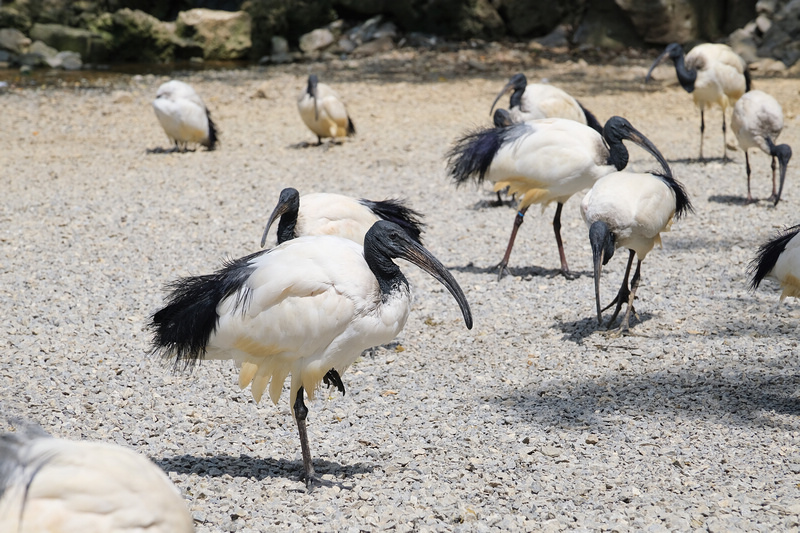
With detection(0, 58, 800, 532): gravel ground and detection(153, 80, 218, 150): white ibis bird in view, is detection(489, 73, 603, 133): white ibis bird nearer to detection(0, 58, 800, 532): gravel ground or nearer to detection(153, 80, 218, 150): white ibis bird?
detection(0, 58, 800, 532): gravel ground

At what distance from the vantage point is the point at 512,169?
22.7 feet

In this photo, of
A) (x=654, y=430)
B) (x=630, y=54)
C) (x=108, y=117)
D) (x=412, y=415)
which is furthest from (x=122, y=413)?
(x=630, y=54)

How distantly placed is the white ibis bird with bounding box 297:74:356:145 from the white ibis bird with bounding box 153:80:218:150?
138 cm

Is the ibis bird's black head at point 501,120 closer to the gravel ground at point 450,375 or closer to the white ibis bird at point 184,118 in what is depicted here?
the gravel ground at point 450,375

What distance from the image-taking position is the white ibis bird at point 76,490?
2182 millimetres

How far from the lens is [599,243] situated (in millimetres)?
5410

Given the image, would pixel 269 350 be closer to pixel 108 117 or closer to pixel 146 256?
pixel 146 256

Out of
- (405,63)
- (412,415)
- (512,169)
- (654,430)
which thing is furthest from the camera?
(405,63)

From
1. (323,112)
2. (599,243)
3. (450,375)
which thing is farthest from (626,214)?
(323,112)

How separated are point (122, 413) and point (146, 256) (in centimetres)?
308

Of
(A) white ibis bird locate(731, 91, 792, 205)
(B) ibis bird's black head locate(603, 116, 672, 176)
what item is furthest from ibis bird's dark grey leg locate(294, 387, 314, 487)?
(A) white ibis bird locate(731, 91, 792, 205)

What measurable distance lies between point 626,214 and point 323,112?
710 cm

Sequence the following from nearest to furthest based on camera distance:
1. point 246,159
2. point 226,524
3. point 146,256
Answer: point 226,524
point 146,256
point 246,159

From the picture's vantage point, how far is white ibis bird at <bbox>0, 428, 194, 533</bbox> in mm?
2182
